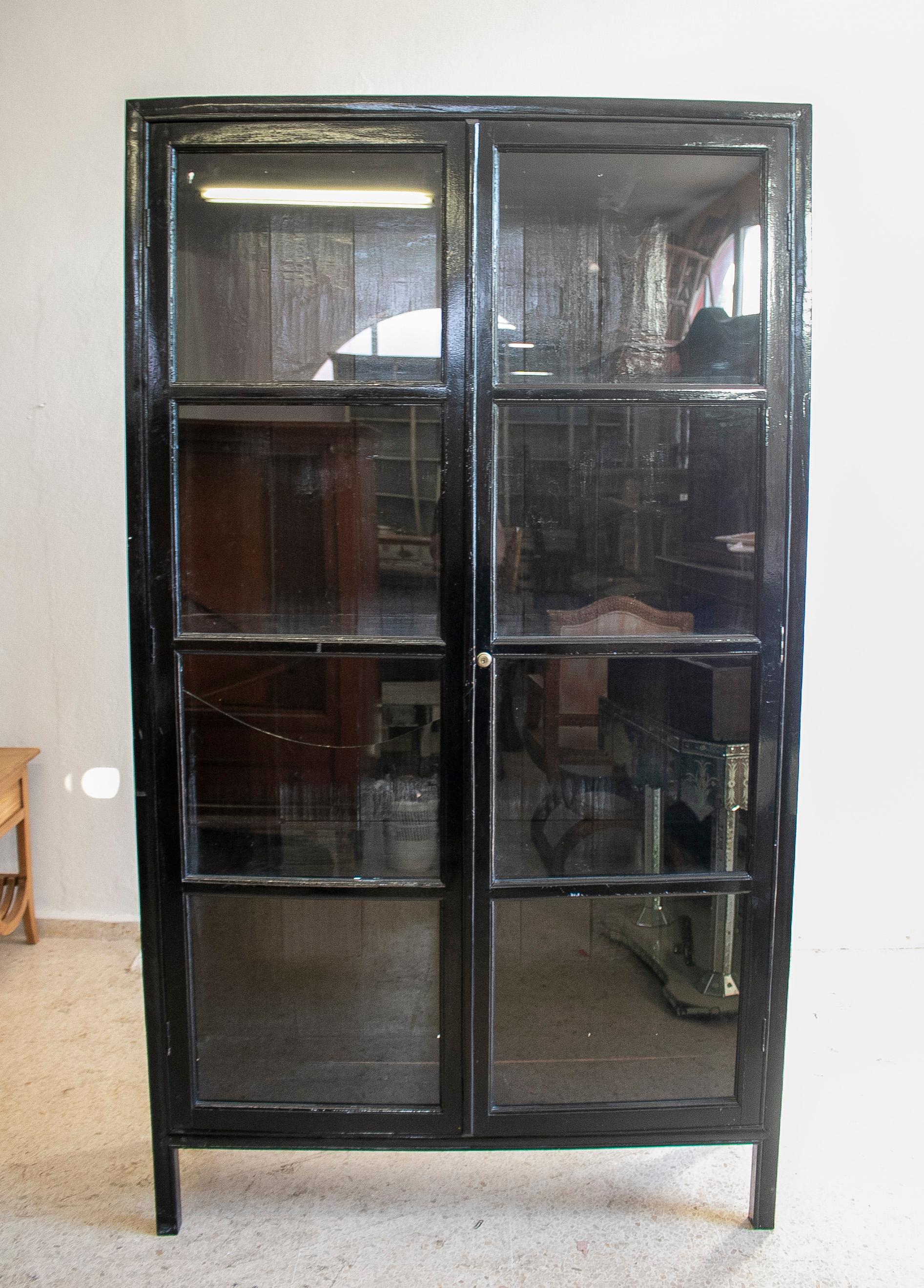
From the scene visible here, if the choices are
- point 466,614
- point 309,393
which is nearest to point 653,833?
point 466,614

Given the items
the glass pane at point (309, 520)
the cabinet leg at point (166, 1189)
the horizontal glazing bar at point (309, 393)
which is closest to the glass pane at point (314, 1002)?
the cabinet leg at point (166, 1189)

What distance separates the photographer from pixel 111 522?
262 centimetres

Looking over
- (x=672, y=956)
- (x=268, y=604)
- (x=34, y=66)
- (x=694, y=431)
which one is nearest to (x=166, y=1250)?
(x=672, y=956)

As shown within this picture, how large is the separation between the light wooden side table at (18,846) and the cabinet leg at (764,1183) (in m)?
2.03

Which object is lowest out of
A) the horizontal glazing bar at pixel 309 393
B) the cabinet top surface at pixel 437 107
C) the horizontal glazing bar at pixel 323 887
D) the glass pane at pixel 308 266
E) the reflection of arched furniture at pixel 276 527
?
the horizontal glazing bar at pixel 323 887

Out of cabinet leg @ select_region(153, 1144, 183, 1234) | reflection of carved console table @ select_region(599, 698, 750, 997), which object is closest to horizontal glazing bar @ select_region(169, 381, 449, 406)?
reflection of carved console table @ select_region(599, 698, 750, 997)

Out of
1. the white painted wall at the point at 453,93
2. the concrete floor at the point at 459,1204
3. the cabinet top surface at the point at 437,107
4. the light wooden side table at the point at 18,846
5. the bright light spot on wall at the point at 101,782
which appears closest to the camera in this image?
the cabinet top surface at the point at 437,107

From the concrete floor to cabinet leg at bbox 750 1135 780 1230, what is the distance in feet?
0.09

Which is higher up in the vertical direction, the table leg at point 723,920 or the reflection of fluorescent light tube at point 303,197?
the reflection of fluorescent light tube at point 303,197

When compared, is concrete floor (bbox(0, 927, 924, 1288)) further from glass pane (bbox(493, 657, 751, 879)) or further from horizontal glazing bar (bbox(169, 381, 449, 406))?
horizontal glazing bar (bbox(169, 381, 449, 406))

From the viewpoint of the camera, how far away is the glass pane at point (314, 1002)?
163cm

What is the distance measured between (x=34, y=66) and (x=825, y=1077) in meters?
3.38

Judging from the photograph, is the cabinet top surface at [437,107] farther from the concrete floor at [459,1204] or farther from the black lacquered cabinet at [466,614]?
the concrete floor at [459,1204]

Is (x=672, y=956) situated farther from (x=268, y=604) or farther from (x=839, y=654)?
(x=839, y=654)
